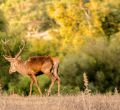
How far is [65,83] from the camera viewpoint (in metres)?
29.4

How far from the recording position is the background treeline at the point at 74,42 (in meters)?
29.2

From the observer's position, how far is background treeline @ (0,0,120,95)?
29203mm

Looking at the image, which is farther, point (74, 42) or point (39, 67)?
point (74, 42)

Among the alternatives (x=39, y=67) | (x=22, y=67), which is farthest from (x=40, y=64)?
(x=22, y=67)

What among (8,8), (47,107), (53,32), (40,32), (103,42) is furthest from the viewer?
(8,8)

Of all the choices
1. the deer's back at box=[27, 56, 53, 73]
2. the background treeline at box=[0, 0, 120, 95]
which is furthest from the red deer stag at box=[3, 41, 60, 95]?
the background treeline at box=[0, 0, 120, 95]

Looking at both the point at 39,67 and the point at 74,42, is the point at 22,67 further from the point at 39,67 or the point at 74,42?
the point at 74,42

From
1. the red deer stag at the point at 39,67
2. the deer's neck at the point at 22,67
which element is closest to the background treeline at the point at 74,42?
the red deer stag at the point at 39,67

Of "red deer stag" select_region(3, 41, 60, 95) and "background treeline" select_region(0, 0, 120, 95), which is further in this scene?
"background treeline" select_region(0, 0, 120, 95)

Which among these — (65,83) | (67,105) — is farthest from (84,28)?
(67,105)

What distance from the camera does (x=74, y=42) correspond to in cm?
3909

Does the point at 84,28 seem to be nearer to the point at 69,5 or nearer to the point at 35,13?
the point at 69,5

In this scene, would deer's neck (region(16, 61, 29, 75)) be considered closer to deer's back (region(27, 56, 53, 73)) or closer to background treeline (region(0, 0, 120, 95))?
deer's back (region(27, 56, 53, 73))

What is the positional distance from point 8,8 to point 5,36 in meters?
32.4
